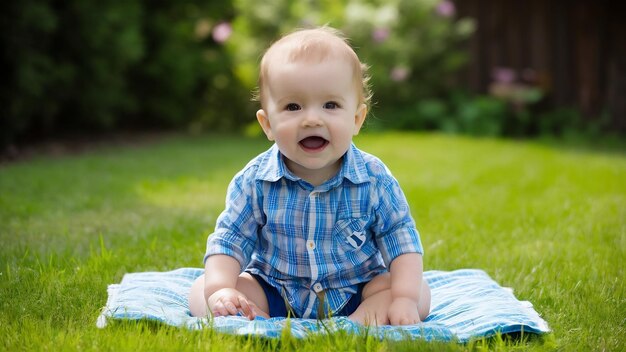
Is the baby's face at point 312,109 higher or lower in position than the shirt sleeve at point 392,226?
higher

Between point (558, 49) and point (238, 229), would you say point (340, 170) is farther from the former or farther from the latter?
point (558, 49)

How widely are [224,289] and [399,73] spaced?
7.04m

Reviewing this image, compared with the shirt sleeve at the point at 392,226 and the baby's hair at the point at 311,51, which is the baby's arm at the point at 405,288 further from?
the baby's hair at the point at 311,51

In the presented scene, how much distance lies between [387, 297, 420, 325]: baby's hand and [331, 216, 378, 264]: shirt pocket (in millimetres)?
248

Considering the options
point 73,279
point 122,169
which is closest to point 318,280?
point 73,279

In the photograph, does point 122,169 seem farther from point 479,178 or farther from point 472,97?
point 472,97

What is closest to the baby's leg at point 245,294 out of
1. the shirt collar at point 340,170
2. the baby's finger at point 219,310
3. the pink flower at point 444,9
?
the baby's finger at point 219,310

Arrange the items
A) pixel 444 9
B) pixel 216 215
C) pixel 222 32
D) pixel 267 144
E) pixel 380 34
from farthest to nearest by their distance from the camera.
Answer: pixel 444 9
pixel 222 32
pixel 380 34
pixel 267 144
pixel 216 215

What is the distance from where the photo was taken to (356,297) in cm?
258

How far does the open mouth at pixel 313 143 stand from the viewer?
2387 millimetres

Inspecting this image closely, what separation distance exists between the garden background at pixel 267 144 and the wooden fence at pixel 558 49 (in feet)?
0.07

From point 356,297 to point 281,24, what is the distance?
7069 mm

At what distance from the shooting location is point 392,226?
252cm

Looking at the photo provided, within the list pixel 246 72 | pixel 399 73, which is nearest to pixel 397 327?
pixel 399 73
